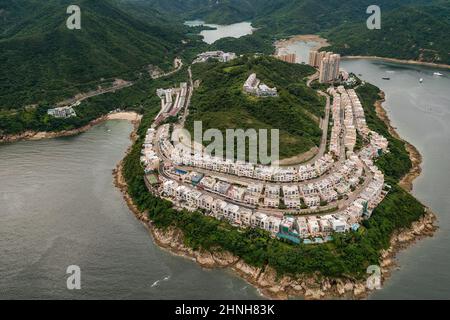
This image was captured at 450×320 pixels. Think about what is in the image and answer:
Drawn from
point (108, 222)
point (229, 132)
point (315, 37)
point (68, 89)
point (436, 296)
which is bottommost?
point (436, 296)

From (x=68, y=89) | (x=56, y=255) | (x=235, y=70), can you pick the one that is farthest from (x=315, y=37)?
(x=56, y=255)

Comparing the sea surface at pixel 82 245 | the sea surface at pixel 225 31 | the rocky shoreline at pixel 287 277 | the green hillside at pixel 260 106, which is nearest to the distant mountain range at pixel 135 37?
the sea surface at pixel 225 31

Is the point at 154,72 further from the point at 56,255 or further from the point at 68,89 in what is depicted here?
the point at 56,255

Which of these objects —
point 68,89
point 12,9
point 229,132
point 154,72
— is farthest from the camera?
point 12,9

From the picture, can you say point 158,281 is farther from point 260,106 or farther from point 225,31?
point 225,31

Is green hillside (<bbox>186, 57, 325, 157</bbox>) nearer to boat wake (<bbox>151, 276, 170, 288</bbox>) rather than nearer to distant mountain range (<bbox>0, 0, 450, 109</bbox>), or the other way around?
boat wake (<bbox>151, 276, 170, 288</bbox>)

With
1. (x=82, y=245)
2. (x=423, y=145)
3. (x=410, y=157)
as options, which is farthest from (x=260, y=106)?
(x=82, y=245)
